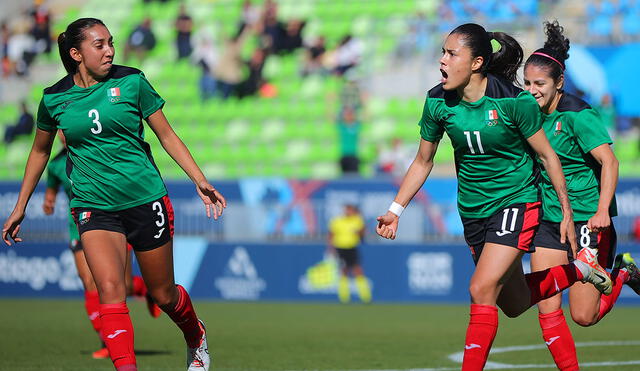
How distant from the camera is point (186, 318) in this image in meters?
7.50

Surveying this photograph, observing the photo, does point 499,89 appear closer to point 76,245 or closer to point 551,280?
point 551,280

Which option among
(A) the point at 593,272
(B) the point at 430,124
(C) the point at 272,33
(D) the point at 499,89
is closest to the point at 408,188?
(B) the point at 430,124

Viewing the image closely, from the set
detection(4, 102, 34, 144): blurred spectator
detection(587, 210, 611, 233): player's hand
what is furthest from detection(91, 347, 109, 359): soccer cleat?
detection(4, 102, 34, 144): blurred spectator

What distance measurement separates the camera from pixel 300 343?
11.5 m

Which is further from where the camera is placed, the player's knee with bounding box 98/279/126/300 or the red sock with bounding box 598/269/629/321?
the red sock with bounding box 598/269/629/321

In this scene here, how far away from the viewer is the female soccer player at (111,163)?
21.9 feet

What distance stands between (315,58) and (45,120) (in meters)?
17.7

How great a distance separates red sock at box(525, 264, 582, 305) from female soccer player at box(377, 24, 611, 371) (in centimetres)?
9

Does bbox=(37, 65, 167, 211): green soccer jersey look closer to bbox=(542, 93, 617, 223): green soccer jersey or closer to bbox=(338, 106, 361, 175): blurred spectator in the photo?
bbox=(542, 93, 617, 223): green soccer jersey

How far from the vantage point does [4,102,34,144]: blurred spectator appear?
2452 cm

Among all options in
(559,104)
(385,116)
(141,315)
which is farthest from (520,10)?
(559,104)

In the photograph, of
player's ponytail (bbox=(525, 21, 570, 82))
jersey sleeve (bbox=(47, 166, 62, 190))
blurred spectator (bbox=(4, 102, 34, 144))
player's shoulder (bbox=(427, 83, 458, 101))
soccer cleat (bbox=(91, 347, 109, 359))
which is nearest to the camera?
player's shoulder (bbox=(427, 83, 458, 101))

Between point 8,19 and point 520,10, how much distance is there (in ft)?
43.3

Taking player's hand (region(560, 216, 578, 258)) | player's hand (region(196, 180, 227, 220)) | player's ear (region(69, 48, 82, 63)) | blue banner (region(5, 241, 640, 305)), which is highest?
player's ear (region(69, 48, 82, 63))
